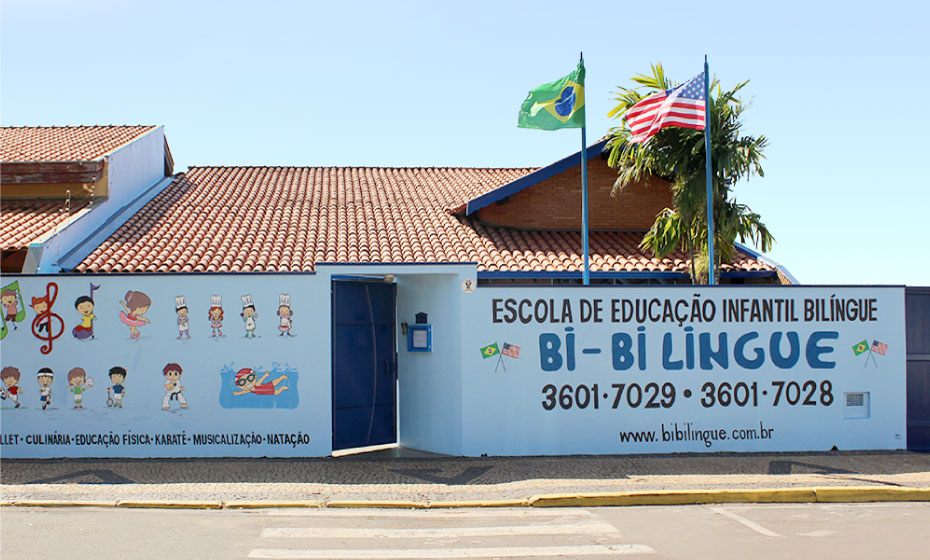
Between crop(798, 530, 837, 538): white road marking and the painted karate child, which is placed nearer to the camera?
crop(798, 530, 837, 538): white road marking

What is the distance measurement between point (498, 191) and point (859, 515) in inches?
421

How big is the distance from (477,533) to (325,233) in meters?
10.3

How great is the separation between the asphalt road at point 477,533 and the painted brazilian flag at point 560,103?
7219mm

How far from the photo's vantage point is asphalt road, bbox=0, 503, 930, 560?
749cm

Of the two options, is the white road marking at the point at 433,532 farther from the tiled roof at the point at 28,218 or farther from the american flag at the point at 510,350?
the tiled roof at the point at 28,218

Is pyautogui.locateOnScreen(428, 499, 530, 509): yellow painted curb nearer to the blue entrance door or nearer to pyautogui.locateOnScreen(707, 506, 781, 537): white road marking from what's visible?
pyautogui.locateOnScreen(707, 506, 781, 537): white road marking

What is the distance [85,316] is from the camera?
12156mm

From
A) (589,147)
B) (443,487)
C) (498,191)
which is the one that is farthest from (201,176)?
(443,487)

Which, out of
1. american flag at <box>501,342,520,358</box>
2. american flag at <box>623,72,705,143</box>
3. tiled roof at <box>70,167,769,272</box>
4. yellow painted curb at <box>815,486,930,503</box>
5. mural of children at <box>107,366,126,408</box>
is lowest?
yellow painted curb at <box>815,486,930,503</box>

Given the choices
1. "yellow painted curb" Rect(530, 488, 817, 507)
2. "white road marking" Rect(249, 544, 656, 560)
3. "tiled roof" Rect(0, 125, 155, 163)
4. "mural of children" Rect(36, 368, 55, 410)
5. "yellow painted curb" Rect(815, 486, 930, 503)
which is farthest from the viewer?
"tiled roof" Rect(0, 125, 155, 163)

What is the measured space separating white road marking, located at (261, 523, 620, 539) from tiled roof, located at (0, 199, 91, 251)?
891 centimetres

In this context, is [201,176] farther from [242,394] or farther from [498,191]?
[242,394]

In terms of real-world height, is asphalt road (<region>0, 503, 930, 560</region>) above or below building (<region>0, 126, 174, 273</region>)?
below

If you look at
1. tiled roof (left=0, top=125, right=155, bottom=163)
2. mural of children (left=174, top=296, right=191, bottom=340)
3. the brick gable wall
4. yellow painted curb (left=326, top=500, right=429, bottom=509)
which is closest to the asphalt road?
yellow painted curb (left=326, top=500, right=429, bottom=509)
